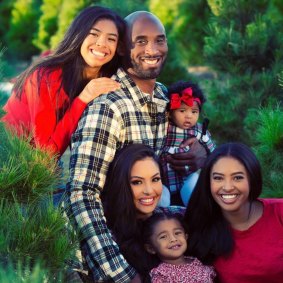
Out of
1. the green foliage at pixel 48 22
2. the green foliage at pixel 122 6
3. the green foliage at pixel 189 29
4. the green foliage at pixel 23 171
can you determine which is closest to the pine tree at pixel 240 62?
the green foliage at pixel 122 6

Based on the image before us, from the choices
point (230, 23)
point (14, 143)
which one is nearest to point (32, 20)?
point (230, 23)

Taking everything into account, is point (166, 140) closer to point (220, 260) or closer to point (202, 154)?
point (202, 154)

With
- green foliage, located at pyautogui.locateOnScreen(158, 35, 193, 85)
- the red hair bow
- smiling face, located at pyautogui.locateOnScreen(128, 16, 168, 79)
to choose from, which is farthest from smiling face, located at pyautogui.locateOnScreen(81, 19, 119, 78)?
green foliage, located at pyautogui.locateOnScreen(158, 35, 193, 85)

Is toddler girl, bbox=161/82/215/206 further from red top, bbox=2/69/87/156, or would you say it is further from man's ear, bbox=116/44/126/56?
red top, bbox=2/69/87/156

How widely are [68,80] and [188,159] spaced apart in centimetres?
87

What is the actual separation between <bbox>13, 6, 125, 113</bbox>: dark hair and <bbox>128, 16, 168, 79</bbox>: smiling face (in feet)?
0.41

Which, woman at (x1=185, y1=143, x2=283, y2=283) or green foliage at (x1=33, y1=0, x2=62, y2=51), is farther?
green foliage at (x1=33, y1=0, x2=62, y2=51)

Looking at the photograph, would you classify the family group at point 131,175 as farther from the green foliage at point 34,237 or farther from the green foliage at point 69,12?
the green foliage at point 69,12

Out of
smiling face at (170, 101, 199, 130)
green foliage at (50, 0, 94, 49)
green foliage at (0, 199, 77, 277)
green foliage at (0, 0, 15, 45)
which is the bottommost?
green foliage at (0, 199, 77, 277)

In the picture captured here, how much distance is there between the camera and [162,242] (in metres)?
3.08

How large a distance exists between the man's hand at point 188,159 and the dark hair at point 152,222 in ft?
2.17

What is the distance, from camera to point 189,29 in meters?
11.3

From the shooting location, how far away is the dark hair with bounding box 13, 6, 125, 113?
3447 millimetres

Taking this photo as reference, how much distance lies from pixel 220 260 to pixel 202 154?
102cm
